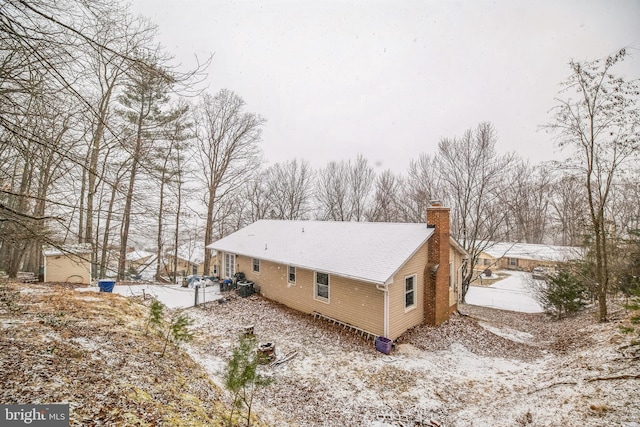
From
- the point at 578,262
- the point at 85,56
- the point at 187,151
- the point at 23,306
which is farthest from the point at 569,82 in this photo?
the point at 187,151

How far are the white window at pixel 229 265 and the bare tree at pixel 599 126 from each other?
17.4 meters

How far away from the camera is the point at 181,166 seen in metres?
17.3

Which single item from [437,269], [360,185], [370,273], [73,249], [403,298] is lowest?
[403,298]

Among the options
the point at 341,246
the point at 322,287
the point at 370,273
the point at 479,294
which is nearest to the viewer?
the point at 370,273

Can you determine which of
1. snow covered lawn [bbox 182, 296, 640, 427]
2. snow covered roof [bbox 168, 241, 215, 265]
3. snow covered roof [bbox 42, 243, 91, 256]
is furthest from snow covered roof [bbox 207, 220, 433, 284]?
snow covered roof [bbox 168, 241, 215, 265]

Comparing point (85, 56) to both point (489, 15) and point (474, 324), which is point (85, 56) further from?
point (489, 15)

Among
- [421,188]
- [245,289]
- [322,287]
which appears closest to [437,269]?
[322,287]

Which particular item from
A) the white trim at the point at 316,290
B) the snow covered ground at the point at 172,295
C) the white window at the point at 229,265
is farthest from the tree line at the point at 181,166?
the white trim at the point at 316,290

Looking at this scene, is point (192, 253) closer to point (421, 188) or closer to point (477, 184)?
point (421, 188)

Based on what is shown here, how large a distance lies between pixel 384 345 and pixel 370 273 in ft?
7.73

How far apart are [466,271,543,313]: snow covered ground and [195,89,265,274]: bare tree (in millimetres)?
21463

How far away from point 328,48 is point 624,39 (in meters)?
15.7

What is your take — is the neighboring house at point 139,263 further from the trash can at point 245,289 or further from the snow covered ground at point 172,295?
the trash can at point 245,289

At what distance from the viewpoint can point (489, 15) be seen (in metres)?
13.6
